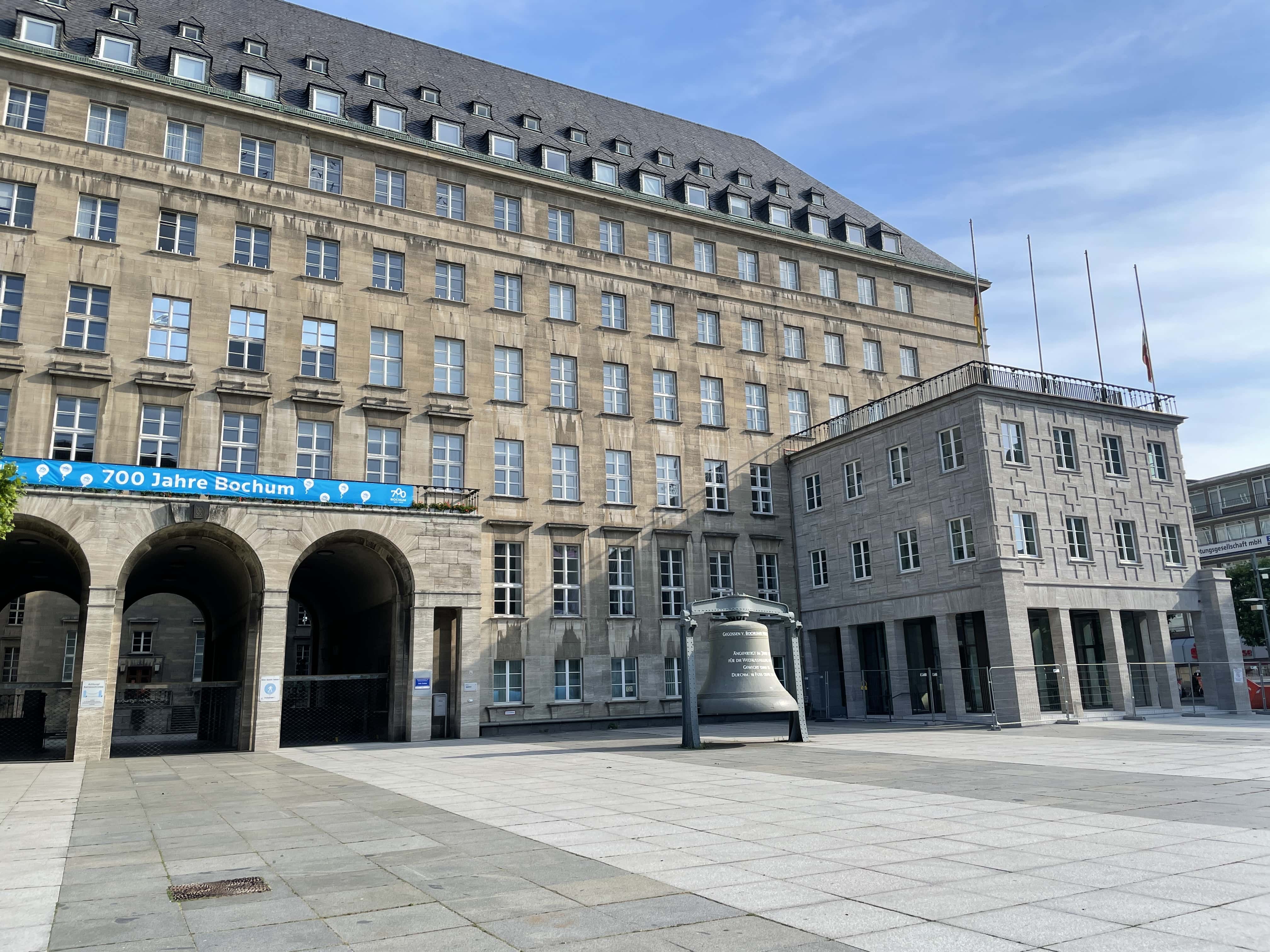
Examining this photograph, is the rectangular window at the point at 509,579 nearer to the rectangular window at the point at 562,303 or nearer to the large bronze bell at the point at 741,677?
the rectangular window at the point at 562,303

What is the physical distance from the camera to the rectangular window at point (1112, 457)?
37.5 metres

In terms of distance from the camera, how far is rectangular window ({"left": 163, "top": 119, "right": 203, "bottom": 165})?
3619cm

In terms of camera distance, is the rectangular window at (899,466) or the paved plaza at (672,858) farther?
the rectangular window at (899,466)

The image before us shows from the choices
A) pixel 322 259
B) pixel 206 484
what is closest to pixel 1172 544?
pixel 322 259

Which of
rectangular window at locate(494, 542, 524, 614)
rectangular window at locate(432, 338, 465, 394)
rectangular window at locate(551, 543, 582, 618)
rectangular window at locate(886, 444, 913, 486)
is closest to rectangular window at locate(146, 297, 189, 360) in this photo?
rectangular window at locate(432, 338, 465, 394)

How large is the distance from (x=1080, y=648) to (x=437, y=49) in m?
43.0

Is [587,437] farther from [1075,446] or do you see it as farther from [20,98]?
[20,98]

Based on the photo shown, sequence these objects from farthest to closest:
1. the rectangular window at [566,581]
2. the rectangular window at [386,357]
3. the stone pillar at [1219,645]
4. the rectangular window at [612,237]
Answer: the rectangular window at [612,237]
the rectangular window at [566,581]
the rectangular window at [386,357]
the stone pillar at [1219,645]

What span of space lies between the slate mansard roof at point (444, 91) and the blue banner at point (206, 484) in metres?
17.4

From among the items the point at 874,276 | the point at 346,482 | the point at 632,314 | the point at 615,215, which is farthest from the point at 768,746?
the point at 874,276

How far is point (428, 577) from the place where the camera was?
108 feet

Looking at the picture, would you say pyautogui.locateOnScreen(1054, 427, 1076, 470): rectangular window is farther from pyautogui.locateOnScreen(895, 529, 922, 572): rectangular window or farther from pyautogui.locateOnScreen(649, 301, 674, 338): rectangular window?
pyautogui.locateOnScreen(649, 301, 674, 338): rectangular window

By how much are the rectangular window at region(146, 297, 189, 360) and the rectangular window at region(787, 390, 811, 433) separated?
2792 centimetres

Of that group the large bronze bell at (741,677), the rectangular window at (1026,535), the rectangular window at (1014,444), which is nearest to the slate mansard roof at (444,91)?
the rectangular window at (1014,444)
